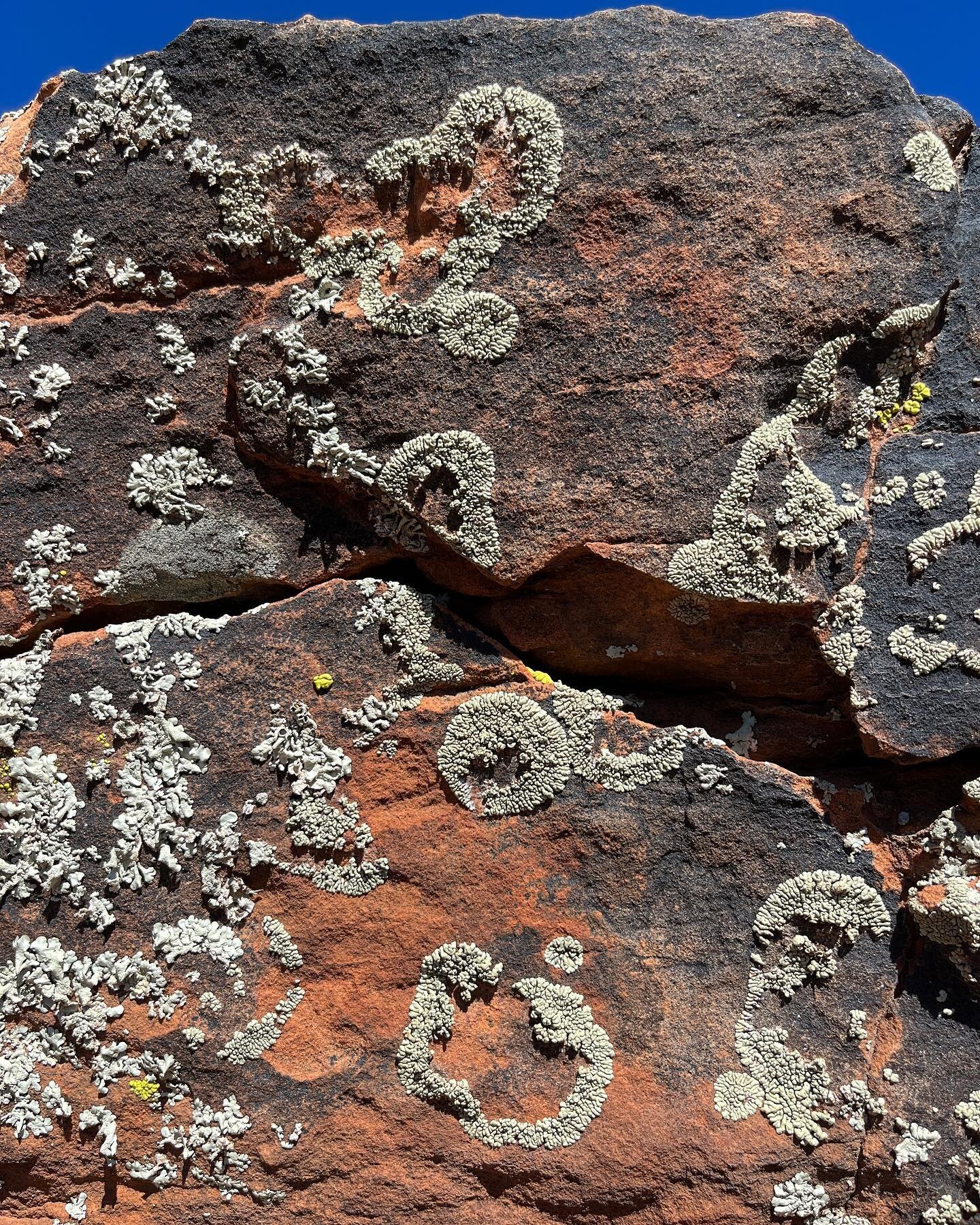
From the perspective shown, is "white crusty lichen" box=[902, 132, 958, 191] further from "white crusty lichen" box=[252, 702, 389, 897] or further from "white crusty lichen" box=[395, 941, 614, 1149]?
"white crusty lichen" box=[395, 941, 614, 1149]

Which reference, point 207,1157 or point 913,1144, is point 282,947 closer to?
point 207,1157

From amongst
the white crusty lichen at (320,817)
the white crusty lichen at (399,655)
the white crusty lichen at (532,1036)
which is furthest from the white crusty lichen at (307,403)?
the white crusty lichen at (532,1036)

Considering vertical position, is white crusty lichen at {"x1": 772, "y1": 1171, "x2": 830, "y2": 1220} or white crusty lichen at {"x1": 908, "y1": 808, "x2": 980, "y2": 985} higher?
white crusty lichen at {"x1": 908, "y1": 808, "x2": 980, "y2": 985}

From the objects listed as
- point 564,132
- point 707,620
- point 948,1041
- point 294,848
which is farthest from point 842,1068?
point 564,132

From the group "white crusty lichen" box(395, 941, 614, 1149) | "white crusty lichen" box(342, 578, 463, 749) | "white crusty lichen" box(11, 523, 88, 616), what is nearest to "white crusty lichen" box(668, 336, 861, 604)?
"white crusty lichen" box(342, 578, 463, 749)

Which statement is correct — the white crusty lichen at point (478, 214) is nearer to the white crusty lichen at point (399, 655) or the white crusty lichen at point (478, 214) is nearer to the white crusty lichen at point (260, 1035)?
the white crusty lichen at point (399, 655)

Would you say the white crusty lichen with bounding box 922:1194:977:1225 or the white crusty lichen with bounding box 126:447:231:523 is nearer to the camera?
the white crusty lichen with bounding box 922:1194:977:1225
